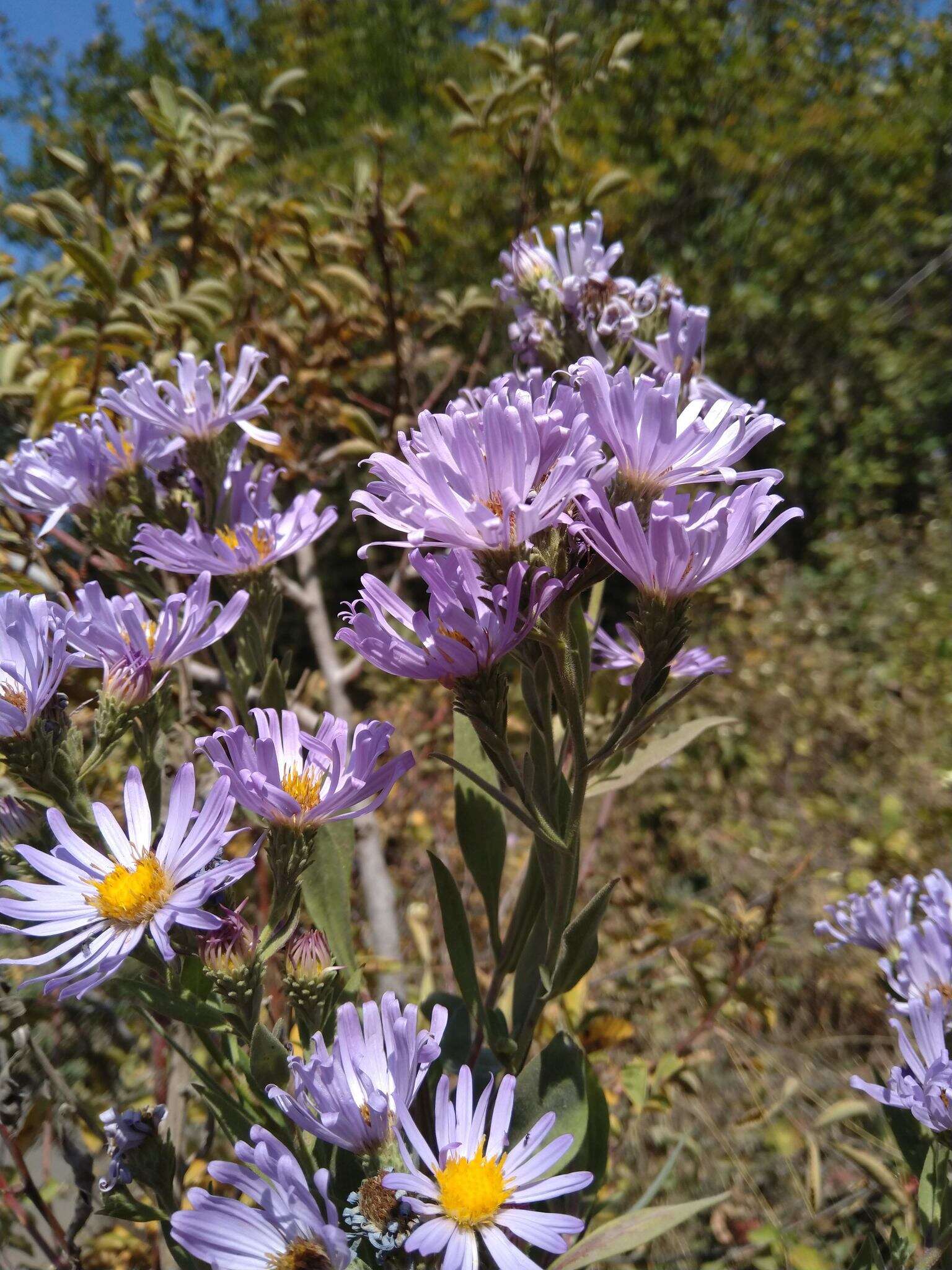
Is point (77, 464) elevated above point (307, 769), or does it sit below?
above

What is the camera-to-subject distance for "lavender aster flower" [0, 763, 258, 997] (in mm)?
532

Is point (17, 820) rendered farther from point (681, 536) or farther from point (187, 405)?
point (681, 536)

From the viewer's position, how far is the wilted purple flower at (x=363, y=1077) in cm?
49

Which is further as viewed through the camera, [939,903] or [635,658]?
[635,658]

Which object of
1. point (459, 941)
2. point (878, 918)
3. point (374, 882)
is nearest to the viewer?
point (459, 941)

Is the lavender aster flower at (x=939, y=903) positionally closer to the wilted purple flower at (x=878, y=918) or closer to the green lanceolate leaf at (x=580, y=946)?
the wilted purple flower at (x=878, y=918)

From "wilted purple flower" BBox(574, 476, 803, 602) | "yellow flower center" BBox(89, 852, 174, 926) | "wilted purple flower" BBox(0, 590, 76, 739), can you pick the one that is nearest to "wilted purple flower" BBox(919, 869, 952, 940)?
"wilted purple flower" BBox(574, 476, 803, 602)

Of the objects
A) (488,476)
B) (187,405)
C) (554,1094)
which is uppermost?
(187,405)

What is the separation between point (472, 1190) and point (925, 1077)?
367 mm

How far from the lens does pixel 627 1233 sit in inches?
23.2

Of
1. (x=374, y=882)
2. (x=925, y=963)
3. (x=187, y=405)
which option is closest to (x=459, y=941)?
(x=925, y=963)

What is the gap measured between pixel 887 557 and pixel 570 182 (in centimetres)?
282

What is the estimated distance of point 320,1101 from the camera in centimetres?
49

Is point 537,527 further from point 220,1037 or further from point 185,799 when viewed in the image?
point 220,1037
